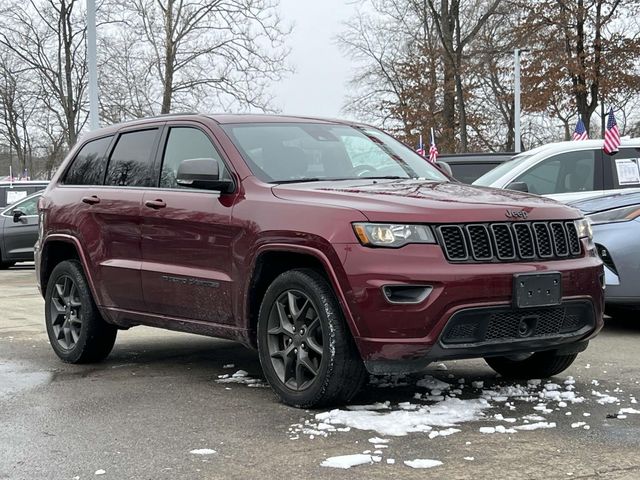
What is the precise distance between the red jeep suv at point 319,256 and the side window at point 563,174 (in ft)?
12.3

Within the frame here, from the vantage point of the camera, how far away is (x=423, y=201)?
5016 mm

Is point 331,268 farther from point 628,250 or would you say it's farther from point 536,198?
point 628,250

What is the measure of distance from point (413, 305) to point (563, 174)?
231 inches

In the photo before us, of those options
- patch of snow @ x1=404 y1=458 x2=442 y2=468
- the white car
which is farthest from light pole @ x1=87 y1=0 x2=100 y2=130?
patch of snow @ x1=404 y1=458 x2=442 y2=468

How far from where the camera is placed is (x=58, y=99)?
3488 centimetres

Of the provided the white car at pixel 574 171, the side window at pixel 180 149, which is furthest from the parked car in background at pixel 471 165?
the side window at pixel 180 149

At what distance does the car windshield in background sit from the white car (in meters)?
3.81

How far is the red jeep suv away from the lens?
486 cm

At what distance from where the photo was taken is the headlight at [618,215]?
8.01m

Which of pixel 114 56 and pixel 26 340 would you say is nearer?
pixel 26 340

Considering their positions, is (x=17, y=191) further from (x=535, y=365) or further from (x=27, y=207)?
(x=535, y=365)

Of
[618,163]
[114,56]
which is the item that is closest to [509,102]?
[114,56]

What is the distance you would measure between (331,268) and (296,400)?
31.0 inches

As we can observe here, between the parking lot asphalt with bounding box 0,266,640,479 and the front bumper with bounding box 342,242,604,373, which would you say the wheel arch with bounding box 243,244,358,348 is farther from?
the parking lot asphalt with bounding box 0,266,640,479
